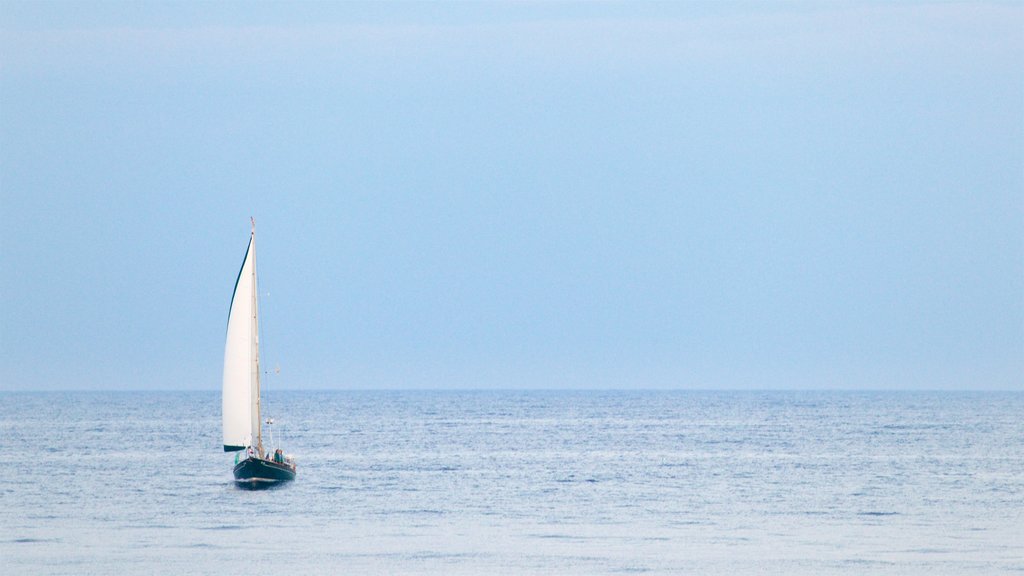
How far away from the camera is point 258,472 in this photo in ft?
178

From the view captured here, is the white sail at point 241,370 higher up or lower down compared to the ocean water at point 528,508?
higher up

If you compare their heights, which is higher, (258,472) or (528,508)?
(258,472)

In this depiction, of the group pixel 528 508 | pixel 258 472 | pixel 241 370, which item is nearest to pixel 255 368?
pixel 241 370

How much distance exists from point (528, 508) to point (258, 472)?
42.2 feet

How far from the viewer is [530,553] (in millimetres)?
36812

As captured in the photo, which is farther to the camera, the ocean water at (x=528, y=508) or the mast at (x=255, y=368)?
the mast at (x=255, y=368)

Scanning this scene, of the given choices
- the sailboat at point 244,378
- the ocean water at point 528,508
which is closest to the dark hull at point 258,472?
the sailboat at point 244,378

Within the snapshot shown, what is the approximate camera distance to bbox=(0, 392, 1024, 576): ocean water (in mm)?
35750

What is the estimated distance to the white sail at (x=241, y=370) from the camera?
55.9 metres

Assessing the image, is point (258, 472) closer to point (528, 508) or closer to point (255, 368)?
point (255, 368)

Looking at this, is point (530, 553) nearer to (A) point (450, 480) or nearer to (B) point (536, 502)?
(B) point (536, 502)

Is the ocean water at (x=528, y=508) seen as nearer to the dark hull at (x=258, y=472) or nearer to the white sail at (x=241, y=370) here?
the dark hull at (x=258, y=472)

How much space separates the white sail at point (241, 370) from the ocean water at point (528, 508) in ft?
7.49

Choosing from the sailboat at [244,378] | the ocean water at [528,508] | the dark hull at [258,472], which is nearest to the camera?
the ocean water at [528,508]
